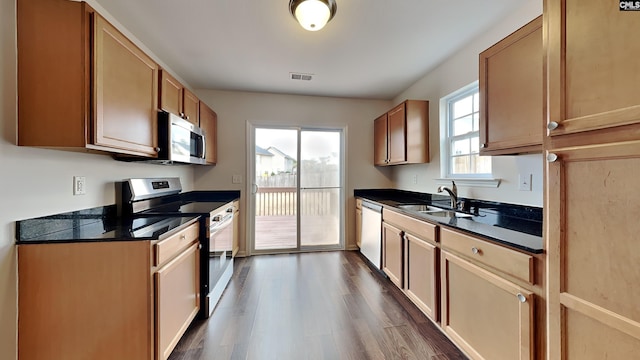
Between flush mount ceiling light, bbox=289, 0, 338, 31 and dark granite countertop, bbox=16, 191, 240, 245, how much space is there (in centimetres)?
168

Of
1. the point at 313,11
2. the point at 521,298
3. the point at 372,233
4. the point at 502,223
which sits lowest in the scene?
the point at 372,233

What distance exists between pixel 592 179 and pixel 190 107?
303cm

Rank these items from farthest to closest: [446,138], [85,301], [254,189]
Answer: [254,189], [446,138], [85,301]

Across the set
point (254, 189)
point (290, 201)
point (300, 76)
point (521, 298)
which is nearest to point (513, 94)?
point (521, 298)

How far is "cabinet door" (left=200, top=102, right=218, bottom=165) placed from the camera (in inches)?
120

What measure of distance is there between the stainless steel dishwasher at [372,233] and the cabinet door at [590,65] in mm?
2073

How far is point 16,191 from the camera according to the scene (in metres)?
1.25

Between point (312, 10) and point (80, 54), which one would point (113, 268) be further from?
point (312, 10)

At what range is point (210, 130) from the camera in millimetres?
3303

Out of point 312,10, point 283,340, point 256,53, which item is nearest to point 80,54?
point 312,10

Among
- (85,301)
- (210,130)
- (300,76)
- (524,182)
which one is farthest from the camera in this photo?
(210,130)

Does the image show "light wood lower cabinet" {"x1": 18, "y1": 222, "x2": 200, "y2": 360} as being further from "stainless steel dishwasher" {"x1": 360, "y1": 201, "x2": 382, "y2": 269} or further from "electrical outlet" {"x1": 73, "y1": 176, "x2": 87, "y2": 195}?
"stainless steel dishwasher" {"x1": 360, "y1": 201, "x2": 382, "y2": 269}

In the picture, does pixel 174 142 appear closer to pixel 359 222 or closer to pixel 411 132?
pixel 411 132

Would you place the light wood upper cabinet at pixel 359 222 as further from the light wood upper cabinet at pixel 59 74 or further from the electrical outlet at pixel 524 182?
the light wood upper cabinet at pixel 59 74
